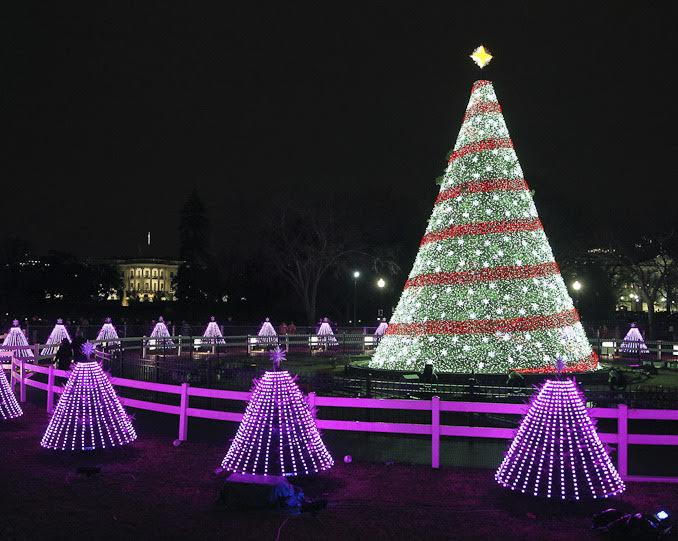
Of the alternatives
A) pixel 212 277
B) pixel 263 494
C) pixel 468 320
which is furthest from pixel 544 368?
pixel 212 277

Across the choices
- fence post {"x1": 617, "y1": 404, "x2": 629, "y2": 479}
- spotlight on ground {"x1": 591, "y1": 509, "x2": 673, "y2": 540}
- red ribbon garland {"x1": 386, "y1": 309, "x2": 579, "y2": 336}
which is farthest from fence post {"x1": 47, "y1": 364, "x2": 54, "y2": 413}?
spotlight on ground {"x1": 591, "y1": 509, "x2": 673, "y2": 540}

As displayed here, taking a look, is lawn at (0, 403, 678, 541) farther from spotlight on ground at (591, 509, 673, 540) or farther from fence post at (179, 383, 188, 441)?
fence post at (179, 383, 188, 441)

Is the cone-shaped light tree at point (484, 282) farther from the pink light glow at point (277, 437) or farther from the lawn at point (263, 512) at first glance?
the pink light glow at point (277, 437)

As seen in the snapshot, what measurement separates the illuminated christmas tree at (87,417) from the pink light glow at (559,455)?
6.30 m

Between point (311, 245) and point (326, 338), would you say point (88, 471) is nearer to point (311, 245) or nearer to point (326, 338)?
point (326, 338)

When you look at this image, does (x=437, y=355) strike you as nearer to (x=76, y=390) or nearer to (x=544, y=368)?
(x=544, y=368)

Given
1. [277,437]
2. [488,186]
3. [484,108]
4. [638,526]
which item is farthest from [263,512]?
[484,108]

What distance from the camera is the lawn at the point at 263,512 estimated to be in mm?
7383

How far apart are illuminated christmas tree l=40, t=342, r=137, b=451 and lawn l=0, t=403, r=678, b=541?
0.24m

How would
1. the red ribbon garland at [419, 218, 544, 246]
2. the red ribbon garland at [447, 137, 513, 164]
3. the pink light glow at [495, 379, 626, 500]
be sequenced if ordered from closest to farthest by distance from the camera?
the pink light glow at [495, 379, 626, 500], the red ribbon garland at [419, 218, 544, 246], the red ribbon garland at [447, 137, 513, 164]

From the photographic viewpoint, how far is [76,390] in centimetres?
1133

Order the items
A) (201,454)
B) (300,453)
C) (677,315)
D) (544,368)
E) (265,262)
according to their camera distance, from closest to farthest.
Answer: (300,453) → (201,454) → (544,368) → (265,262) → (677,315)

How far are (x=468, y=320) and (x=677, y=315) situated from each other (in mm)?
57079

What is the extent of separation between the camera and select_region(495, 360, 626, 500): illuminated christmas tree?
830cm
